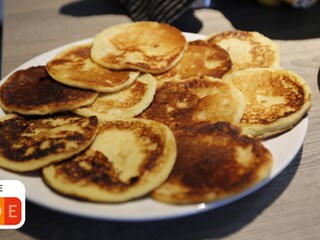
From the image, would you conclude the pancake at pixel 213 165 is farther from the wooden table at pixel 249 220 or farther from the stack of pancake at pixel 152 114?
the wooden table at pixel 249 220

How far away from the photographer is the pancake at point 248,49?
1.30 m

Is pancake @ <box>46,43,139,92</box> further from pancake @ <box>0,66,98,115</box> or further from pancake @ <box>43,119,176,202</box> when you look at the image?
pancake @ <box>43,119,176,202</box>

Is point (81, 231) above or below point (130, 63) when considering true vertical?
below

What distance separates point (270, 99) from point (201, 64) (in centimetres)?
28

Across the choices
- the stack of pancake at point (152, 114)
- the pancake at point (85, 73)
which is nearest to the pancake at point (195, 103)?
the stack of pancake at point (152, 114)

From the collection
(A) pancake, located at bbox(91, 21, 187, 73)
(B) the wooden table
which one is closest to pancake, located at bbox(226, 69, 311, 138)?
(B) the wooden table

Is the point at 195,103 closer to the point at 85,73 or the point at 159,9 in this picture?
the point at 85,73

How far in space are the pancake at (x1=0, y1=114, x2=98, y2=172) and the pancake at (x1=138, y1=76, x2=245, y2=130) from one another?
0.63 feet

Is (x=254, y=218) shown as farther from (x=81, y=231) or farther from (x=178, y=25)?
(x=178, y=25)

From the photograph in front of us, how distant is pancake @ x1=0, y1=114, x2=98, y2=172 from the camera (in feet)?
3.08

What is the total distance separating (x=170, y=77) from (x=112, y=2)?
3.01 feet

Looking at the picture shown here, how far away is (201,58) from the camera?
→ 133 centimetres

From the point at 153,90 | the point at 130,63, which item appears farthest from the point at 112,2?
the point at 153,90

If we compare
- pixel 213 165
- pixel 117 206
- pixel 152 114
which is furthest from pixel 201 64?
pixel 117 206
